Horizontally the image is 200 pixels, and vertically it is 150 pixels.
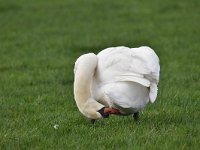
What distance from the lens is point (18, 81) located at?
1084 centimetres

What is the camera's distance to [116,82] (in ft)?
22.0

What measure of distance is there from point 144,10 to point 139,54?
39.8ft

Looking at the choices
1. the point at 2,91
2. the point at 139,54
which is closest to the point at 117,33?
the point at 2,91

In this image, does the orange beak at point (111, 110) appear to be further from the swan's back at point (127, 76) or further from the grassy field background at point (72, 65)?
the grassy field background at point (72, 65)

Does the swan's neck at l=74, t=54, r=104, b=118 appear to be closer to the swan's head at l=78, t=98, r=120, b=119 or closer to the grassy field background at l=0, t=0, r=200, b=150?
the swan's head at l=78, t=98, r=120, b=119

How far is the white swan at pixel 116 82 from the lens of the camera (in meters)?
6.61

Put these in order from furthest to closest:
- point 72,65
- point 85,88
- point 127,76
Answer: point 72,65, point 85,88, point 127,76

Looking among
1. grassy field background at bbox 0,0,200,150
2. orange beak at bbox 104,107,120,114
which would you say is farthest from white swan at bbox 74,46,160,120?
grassy field background at bbox 0,0,200,150

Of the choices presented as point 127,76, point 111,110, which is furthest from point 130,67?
point 111,110

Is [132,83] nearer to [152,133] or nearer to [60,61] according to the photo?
[152,133]

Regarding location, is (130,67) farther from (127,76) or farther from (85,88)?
(85,88)

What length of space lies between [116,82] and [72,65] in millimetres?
5703

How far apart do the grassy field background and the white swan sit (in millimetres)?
296

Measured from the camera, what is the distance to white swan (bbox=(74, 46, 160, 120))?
661 cm
